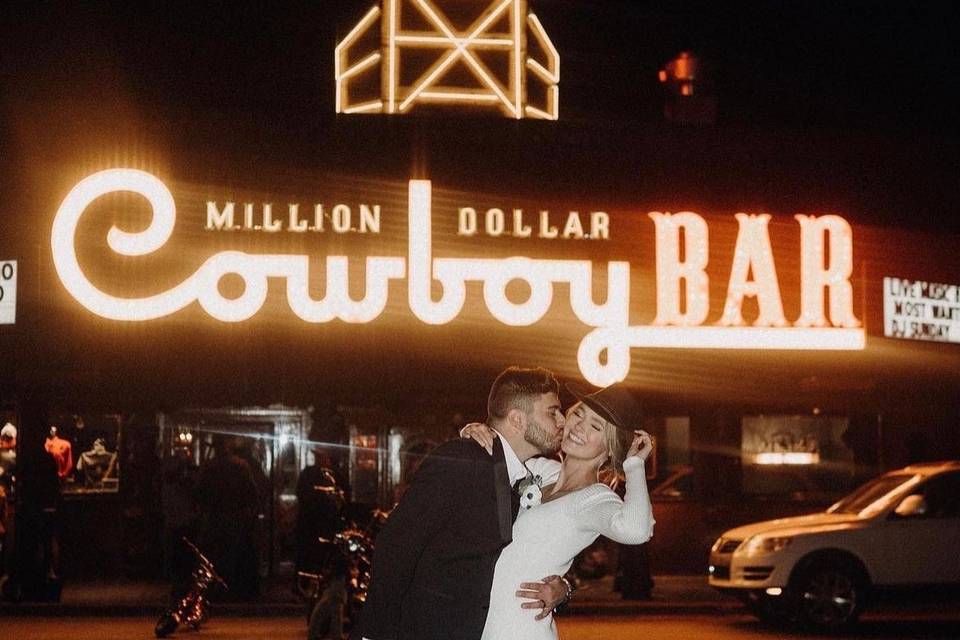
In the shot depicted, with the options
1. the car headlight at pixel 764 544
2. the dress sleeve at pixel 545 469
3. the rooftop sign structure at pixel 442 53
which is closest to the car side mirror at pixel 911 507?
the car headlight at pixel 764 544

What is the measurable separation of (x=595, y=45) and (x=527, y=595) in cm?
2791

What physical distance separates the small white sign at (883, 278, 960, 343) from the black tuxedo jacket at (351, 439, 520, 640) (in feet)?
54.5

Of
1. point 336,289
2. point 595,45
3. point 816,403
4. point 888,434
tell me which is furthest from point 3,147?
point 595,45

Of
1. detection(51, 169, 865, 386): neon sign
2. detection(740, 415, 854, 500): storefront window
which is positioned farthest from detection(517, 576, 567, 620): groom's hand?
detection(740, 415, 854, 500): storefront window

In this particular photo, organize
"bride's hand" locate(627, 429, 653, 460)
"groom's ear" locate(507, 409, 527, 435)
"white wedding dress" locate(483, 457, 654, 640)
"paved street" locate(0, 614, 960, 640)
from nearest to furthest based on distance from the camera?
"white wedding dress" locate(483, 457, 654, 640) < "groom's ear" locate(507, 409, 527, 435) < "bride's hand" locate(627, 429, 653, 460) < "paved street" locate(0, 614, 960, 640)

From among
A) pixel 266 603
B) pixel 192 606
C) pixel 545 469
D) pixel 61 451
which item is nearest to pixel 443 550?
pixel 545 469

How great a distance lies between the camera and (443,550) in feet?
14.5

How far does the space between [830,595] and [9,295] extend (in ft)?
35.9

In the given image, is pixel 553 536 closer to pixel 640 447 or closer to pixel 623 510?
pixel 623 510

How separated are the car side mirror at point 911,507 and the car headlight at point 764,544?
1.21 metres

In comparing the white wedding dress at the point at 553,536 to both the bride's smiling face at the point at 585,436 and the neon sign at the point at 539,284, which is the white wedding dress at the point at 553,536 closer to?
the bride's smiling face at the point at 585,436

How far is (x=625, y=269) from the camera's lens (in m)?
19.8

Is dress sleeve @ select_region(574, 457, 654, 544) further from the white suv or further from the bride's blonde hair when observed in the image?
the white suv

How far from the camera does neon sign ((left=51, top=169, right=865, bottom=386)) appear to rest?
1911 cm
